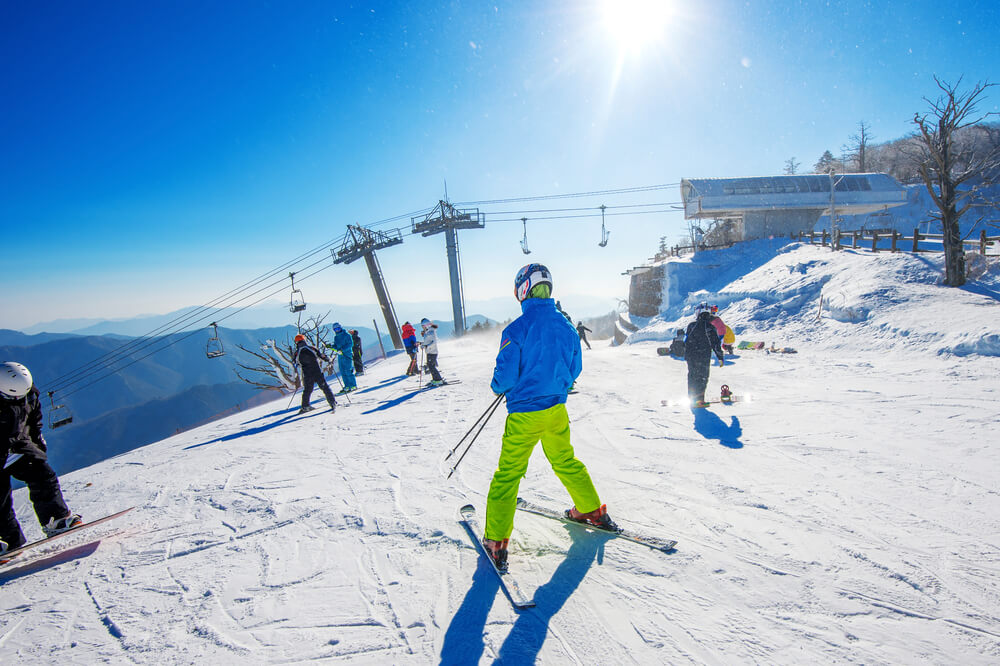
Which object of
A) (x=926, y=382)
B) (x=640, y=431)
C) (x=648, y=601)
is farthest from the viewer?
(x=926, y=382)

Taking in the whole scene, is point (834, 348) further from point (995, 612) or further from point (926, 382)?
point (995, 612)

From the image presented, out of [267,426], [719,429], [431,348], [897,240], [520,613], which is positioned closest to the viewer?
[520,613]

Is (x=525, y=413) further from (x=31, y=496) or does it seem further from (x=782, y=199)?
(x=782, y=199)

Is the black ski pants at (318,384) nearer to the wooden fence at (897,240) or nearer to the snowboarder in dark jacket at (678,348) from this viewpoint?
the snowboarder in dark jacket at (678,348)

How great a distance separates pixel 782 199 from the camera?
30.1m

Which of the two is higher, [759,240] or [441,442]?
[759,240]

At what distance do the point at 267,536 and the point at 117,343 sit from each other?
261m

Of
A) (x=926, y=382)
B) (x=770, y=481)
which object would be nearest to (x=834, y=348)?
(x=926, y=382)

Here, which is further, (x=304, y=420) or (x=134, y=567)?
(x=304, y=420)

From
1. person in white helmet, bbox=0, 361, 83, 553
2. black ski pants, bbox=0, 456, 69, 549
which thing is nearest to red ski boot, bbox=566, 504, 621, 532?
black ski pants, bbox=0, 456, 69, 549

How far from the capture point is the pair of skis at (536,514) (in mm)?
2636

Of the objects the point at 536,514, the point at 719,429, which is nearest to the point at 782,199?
the point at 719,429

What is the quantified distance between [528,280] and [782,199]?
116 ft

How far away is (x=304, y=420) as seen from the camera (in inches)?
355
